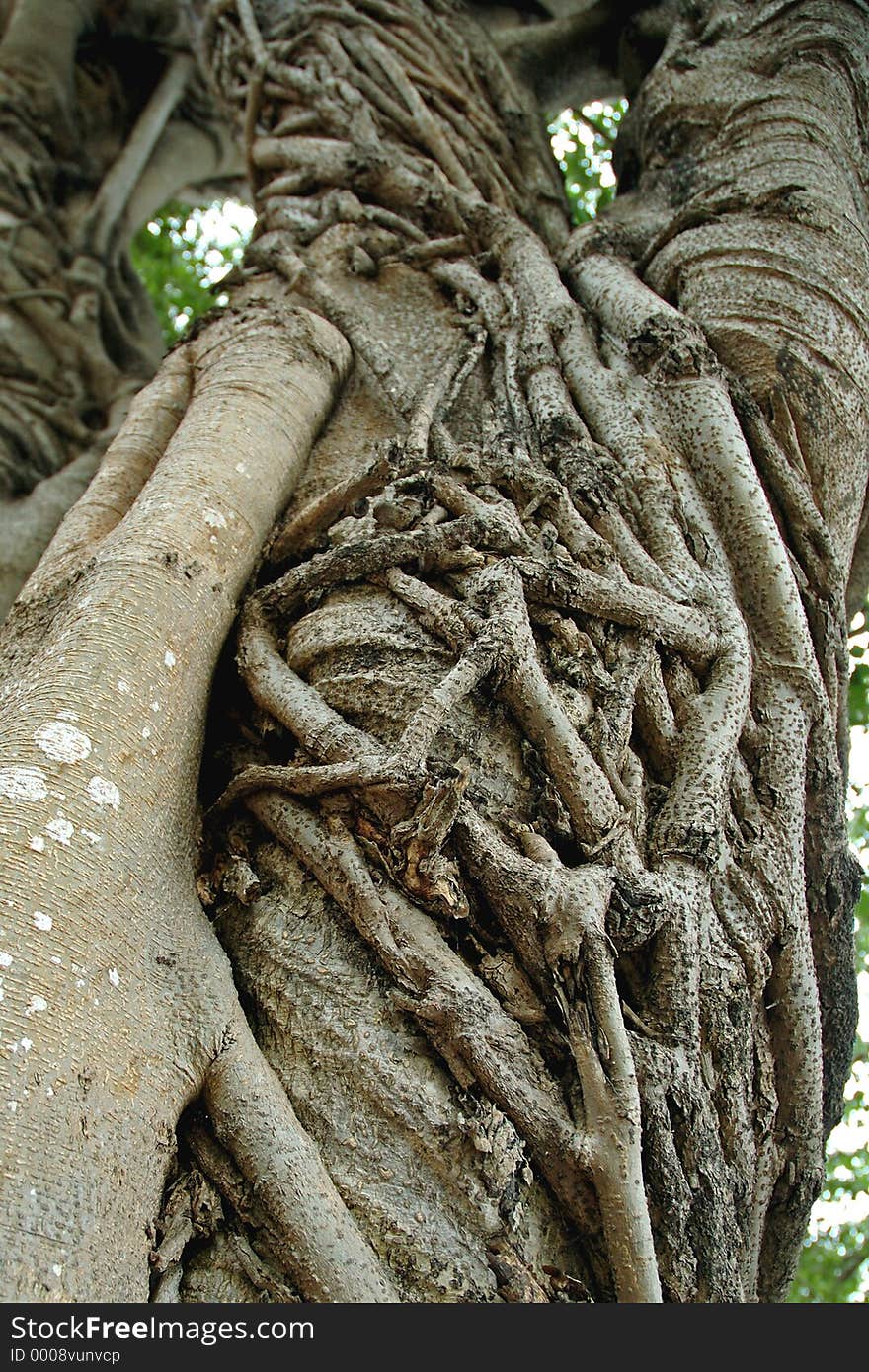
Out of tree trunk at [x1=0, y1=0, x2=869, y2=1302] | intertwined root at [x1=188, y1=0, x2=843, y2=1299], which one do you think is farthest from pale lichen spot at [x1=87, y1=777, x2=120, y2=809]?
intertwined root at [x1=188, y1=0, x2=843, y2=1299]

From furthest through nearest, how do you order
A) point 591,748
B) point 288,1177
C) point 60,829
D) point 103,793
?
point 591,748
point 103,793
point 60,829
point 288,1177

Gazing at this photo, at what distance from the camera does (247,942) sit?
6.34 feet

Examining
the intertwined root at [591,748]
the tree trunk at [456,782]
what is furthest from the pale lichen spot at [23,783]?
the intertwined root at [591,748]

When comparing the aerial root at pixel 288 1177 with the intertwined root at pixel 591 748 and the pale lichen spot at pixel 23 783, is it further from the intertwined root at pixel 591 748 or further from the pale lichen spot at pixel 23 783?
the pale lichen spot at pixel 23 783

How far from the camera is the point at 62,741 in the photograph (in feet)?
6.02

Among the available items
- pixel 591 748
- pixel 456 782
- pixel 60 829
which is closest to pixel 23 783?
pixel 60 829

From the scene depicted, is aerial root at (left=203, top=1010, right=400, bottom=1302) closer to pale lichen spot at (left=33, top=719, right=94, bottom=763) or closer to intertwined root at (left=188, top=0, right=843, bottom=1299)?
intertwined root at (left=188, top=0, right=843, bottom=1299)

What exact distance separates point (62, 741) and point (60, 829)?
17 cm

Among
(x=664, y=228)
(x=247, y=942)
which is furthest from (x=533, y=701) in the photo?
(x=664, y=228)

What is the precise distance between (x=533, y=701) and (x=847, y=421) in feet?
4.71

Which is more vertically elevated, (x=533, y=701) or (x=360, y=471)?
(x=360, y=471)

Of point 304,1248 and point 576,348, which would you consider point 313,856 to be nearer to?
point 304,1248

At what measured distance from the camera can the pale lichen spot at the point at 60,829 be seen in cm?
172

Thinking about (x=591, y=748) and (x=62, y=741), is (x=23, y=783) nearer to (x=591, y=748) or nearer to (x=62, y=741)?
(x=62, y=741)
